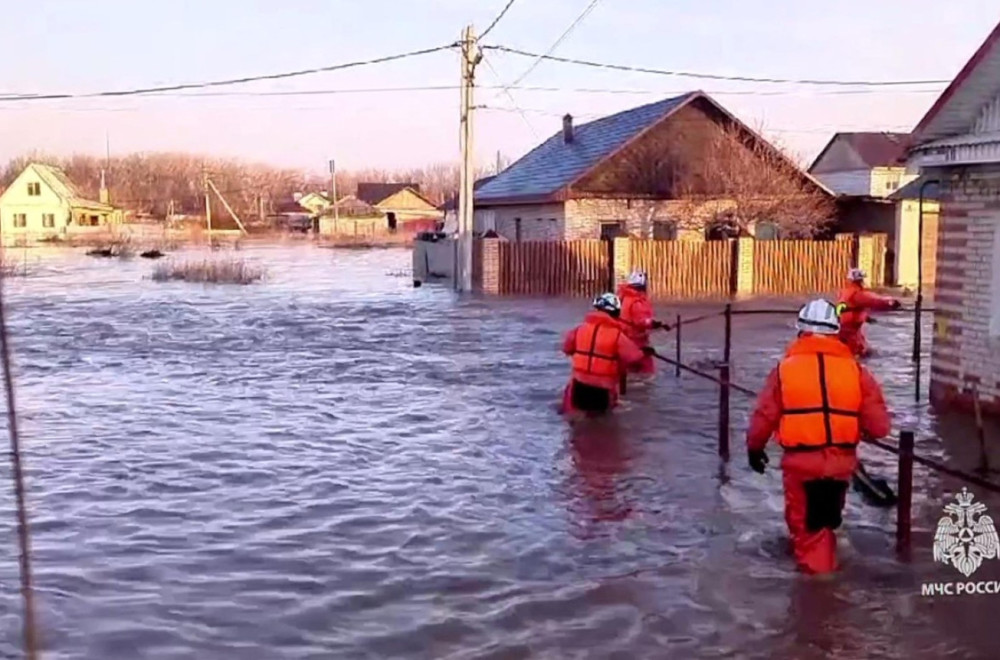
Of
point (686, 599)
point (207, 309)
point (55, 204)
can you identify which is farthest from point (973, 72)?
point (55, 204)

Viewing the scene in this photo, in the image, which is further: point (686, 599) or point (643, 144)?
point (643, 144)

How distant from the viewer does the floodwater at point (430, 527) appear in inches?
233

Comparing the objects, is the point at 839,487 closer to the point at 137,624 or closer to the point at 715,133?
the point at 137,624

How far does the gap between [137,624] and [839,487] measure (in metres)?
3.82

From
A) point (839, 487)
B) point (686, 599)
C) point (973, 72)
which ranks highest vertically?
point (973, 72)

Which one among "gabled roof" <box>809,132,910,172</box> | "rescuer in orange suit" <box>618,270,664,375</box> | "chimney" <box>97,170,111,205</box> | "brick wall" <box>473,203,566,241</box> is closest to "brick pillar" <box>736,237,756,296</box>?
"brick wall" <box>473,203,566,241</box>

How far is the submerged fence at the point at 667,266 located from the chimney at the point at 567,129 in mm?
8655

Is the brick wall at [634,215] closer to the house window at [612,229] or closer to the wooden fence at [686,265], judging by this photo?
the house window at [612,229]

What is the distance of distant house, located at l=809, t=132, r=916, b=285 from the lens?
1268 inches

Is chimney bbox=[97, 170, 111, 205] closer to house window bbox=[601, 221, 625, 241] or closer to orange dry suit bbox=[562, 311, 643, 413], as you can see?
house window bbox=[601, 221, 625, 241]

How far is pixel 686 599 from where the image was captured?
639 cm

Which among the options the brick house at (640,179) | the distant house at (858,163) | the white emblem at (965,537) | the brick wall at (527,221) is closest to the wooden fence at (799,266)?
the brick house at (640,179)

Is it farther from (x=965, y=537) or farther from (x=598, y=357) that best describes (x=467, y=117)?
(x=965, y=537)

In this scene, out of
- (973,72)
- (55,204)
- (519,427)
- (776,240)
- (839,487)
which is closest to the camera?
(839,487)
